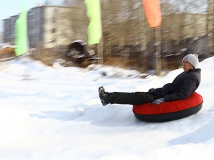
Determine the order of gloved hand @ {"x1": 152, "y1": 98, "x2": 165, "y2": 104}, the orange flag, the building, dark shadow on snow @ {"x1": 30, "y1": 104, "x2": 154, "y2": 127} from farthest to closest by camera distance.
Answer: the building → the orange flag → dark shadow on snow @ {"x1": 30, "y1": 104, "x2": 154, "y2": 127} → gloved hand @ {"x1": 152, "y1": 98, "x2": 165, "y2": 104}

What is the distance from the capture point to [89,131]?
3.63 metres

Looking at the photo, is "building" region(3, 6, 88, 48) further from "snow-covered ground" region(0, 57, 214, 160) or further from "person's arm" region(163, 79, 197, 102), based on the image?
"person's arm" region(163, 79, 197, 102)

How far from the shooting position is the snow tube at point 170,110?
11.3 ft

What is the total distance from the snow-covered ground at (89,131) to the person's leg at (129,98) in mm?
302

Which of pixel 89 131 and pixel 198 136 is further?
pixel 89 131

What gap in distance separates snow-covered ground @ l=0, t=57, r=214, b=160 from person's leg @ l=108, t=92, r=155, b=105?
11.9 inches

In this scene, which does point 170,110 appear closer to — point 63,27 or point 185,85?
point 185,85

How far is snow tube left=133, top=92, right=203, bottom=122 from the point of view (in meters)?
3.44

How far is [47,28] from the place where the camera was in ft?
75.7

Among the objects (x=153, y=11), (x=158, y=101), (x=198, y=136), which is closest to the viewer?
(x=198, y=136)

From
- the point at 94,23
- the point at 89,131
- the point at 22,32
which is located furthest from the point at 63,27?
the point at 89,131

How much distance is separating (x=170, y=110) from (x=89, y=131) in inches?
41.6

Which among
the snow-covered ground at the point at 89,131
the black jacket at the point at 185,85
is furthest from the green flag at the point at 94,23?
the black jacket at the point at 185,85

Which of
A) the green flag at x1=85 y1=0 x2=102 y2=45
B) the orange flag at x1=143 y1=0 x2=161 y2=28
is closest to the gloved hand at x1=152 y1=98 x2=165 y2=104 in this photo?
the green flag at x1=85 y1=0 x2=102 y2=45
